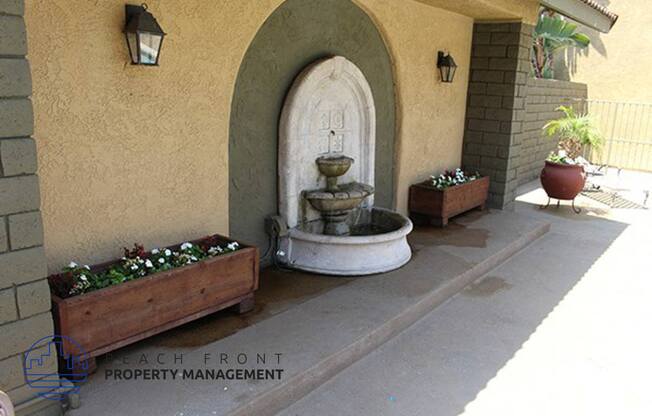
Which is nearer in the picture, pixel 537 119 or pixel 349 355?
pixel 349 355

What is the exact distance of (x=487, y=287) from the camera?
18.4 feet

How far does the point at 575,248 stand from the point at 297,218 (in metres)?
3.93

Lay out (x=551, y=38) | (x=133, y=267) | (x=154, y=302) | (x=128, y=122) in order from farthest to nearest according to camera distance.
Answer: (x=551, y=38), (x=128, y=122), (x=133, y=267), (x=154, y=302)

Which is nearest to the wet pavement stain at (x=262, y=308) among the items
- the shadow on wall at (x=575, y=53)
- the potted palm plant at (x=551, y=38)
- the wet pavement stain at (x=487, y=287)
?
the wet pavement stain at (x=487, y=287)

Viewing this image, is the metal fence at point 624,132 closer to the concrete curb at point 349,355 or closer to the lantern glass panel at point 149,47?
the concrete curb at point 349,355

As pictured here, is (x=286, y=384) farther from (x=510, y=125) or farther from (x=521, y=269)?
(x=510, y=125)

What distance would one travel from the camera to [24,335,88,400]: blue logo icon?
2816 millimetres

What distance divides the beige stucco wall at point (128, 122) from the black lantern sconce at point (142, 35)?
77 mm

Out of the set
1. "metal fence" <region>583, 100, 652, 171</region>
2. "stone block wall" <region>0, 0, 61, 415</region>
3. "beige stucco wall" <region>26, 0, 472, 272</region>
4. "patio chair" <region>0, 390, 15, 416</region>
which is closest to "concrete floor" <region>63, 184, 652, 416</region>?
"stone block wall" <region>0, 0, 61, 415</region>

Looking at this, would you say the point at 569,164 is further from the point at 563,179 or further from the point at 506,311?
the point at 506,311

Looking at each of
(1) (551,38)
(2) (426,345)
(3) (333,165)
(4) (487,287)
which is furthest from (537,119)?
(2) (426,345)

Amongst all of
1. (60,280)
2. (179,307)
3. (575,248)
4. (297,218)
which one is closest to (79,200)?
(60,280)

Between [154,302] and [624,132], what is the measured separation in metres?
14.1

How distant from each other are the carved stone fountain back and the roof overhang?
10.3 feet
